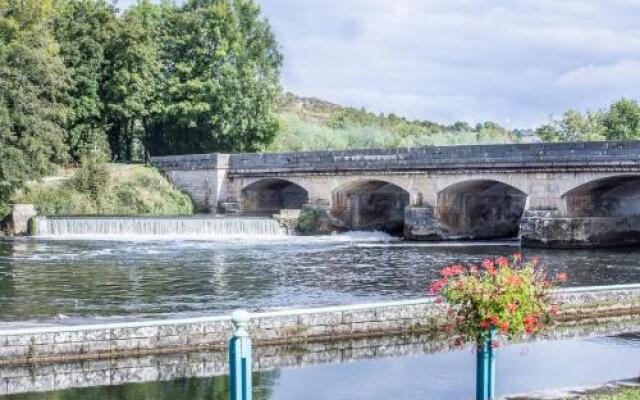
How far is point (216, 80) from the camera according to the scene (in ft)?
201

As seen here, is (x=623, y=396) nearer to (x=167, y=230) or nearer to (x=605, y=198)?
(x=605, y=198)

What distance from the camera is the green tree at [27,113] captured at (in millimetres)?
45281

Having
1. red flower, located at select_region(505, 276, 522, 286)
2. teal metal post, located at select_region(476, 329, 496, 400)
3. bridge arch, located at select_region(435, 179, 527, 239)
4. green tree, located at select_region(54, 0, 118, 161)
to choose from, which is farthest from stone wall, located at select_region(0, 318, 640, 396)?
green tree, located at select_region(54, 0, 118, 161)

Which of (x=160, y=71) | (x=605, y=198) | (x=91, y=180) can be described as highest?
(x=160, y=71)

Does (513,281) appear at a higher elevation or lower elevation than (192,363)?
higher

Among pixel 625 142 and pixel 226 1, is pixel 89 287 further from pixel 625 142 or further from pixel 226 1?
pixel 226 1

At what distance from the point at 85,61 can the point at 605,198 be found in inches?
1278

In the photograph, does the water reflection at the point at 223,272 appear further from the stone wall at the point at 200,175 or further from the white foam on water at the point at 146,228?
the stone wall at the point at 200,175

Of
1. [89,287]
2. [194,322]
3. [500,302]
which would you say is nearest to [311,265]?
[89,287]

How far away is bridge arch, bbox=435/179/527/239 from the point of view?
A: 4678cm

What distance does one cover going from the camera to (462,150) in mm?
44938

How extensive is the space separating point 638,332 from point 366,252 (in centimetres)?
2002

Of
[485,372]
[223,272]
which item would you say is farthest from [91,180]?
[485,372]

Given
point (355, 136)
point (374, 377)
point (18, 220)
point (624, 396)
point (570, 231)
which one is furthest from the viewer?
point (355, 136)
